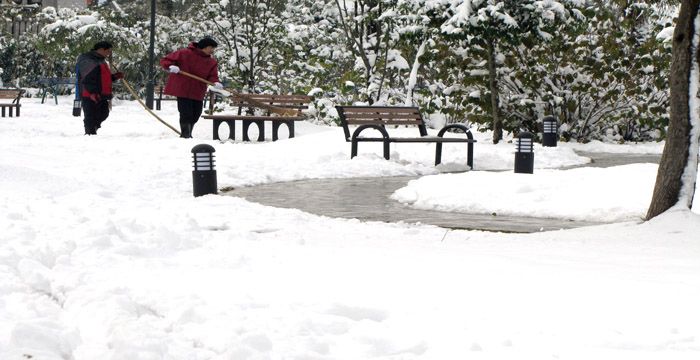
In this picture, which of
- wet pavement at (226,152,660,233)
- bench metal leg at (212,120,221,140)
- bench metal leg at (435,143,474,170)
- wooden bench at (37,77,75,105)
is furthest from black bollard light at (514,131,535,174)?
wooden bench at (37,77,75,105)

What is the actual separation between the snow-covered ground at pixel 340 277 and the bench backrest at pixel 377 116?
4791 millimetres

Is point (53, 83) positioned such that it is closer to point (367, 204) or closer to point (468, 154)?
point (468, 154)

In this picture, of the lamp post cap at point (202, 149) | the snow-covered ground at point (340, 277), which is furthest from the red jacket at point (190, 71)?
the lamp post cap at point (202, 149)

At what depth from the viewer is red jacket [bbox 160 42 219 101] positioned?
61.2 feet

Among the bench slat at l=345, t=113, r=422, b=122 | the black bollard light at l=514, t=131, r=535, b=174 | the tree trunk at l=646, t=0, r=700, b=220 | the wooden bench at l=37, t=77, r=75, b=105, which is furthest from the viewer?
the wooden bench at l=37, t=77, r=75, b=105

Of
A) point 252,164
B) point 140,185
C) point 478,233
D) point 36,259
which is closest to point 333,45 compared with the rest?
point 252,164

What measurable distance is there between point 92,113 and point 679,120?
13.6 m

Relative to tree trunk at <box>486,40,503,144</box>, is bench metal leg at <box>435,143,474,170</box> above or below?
below

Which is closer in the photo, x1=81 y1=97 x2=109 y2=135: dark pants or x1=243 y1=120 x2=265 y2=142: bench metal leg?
x1=81 y1=97 x2=109 y2=135: dark pants

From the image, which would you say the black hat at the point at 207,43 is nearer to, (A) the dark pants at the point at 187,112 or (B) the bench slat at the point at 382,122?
(A) the dark pants at the point at 187,112

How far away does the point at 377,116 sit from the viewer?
16328mm

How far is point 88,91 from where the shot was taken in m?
19.6

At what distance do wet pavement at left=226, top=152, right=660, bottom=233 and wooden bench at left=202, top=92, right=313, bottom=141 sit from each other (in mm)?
6488

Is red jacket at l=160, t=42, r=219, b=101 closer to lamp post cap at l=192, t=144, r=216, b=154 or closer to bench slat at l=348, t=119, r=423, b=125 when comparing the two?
bench slat at l=348, t=119, r=423, b=125
